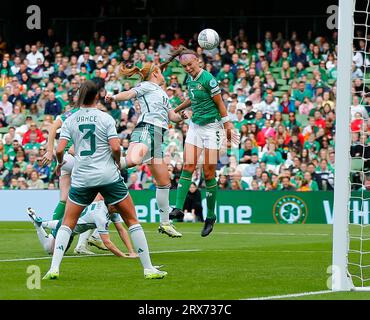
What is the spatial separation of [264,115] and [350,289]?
18.3 m

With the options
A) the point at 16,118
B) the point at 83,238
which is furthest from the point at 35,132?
the point at 83,238

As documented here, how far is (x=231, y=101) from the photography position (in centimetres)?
2939

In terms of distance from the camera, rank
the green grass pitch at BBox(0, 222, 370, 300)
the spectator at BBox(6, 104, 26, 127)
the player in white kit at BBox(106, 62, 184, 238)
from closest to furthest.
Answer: the green grass pitch at BBox(0, 222, 370, 300)
the player in white kit at BBox(106, 62, 184, 238)
the spectator at BBox(6, 104, 26, 127)

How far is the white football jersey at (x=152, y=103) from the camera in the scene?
15.4 meters

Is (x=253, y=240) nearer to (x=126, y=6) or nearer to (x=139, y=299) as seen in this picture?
(x=139, y=299)

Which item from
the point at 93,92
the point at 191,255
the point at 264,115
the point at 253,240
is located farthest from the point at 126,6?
the point at 93,92

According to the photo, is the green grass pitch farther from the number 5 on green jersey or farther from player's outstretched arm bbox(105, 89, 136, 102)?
player's outstretched arm bbox(105, 89, 136, 102)

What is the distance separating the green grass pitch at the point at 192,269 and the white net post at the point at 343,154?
336 mm

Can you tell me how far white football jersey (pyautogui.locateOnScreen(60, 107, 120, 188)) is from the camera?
444 inches

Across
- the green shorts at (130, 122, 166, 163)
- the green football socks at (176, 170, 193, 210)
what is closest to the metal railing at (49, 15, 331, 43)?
the green football socks at (176, 170, 193, 210)

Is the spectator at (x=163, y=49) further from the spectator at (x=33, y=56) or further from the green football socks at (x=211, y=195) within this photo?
the green football socks at (x=211, y=195)

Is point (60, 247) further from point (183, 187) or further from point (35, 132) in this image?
point (35, 132)

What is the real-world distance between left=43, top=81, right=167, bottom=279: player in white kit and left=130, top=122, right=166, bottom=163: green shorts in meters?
4.05

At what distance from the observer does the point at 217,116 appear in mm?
16141
